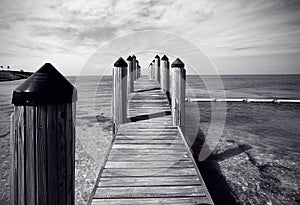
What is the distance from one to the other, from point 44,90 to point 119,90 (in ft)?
14.1

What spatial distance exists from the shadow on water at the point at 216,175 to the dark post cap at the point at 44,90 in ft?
18.5

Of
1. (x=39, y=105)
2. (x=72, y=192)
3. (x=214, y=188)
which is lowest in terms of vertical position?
(x=214, y=188)

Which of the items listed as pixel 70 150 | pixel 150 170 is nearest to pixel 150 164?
pixel 150 170

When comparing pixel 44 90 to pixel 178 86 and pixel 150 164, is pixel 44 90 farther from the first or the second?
pixel 178 86

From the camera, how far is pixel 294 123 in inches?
617

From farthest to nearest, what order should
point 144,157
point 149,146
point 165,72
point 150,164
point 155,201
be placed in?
point 165,72
point 149,146
point 144,157
point 150,164
point 155,201

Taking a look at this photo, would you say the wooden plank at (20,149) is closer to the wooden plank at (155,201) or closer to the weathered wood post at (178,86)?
the wooden plank at (155,201)

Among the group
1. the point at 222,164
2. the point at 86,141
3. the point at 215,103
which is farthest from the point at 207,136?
the point at 215,103

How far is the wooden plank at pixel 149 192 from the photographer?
2.95m

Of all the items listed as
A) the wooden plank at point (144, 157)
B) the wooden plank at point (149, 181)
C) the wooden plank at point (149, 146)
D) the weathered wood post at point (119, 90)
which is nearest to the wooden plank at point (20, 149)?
the wooden plank at point (149, 181)

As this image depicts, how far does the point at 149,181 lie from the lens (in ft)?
10.9

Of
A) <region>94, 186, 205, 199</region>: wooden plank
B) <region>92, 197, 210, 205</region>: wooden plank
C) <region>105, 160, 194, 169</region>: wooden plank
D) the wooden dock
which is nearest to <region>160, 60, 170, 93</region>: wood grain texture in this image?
the wooden dock

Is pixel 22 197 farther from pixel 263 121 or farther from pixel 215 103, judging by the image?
pixel 215 103

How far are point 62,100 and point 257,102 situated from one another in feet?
83.0
